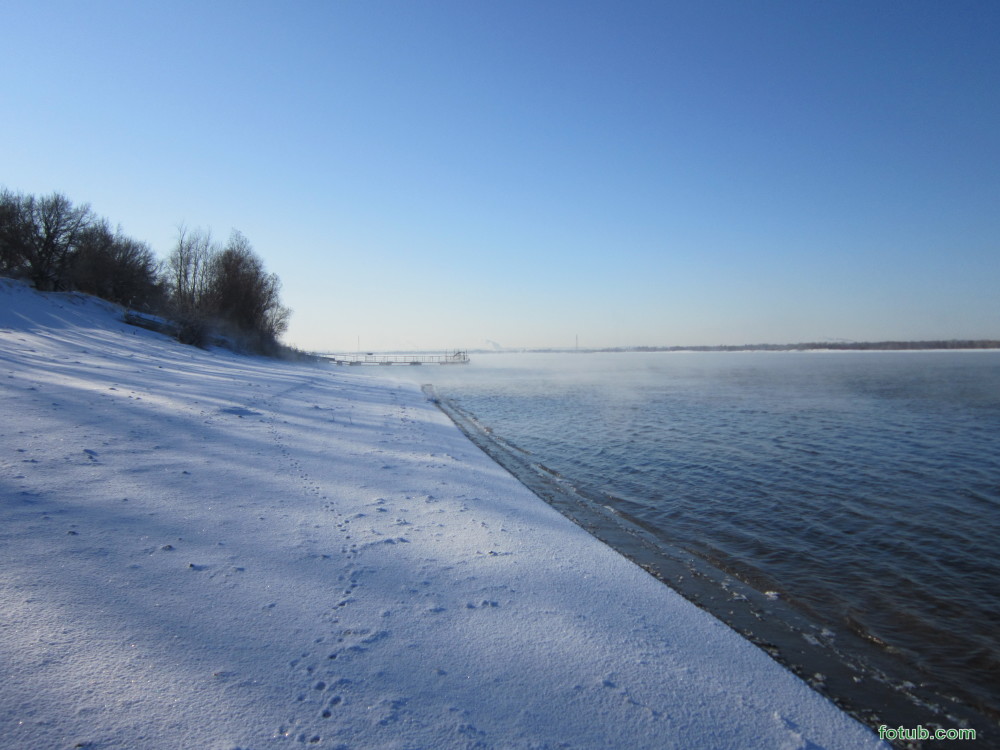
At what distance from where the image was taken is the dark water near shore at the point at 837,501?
4.99 meters

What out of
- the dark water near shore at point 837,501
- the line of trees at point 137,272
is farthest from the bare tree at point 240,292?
the dark water near shore at point 837,501

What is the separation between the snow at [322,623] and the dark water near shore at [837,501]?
82.9 inches

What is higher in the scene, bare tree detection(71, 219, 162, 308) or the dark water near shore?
bare tree detection(71, 219, 162, 308)

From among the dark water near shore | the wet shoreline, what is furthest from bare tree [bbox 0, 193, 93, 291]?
the wet shoreline

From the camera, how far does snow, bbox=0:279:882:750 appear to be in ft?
8.55

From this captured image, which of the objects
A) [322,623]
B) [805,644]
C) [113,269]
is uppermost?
[113,269]

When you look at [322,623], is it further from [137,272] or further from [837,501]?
[137,272]

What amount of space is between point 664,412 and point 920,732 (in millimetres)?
17900

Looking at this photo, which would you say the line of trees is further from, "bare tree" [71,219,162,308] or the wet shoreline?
the wet shoreline

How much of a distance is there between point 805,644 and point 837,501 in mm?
5807

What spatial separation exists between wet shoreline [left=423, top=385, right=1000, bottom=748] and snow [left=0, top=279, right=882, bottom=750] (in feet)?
1.52

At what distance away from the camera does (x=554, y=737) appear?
2.64 m

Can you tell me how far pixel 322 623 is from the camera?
3521 millimetres

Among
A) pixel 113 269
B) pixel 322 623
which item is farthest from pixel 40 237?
pixel 322 623
